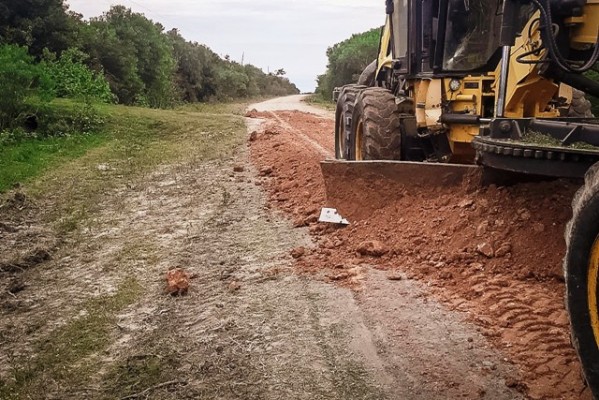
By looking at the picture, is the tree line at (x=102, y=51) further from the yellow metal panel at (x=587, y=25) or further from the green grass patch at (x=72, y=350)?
the yellow metal panel at (x=587, y=25)

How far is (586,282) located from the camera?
10.0ft

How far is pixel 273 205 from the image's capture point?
8.06 metres

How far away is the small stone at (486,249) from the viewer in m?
5.13

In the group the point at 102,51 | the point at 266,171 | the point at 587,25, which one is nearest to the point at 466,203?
the point at 587,25

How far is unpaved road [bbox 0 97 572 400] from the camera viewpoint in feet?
12.4

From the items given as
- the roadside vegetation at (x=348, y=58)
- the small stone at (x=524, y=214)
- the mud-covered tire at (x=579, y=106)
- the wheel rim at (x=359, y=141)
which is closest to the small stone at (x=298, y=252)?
the small stone at (x=524, y=214)

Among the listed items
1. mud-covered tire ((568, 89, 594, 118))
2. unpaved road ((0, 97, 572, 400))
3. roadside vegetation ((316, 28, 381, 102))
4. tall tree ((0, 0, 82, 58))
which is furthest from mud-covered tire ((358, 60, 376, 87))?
roadside vegetation ((316, 28, 381, 102))

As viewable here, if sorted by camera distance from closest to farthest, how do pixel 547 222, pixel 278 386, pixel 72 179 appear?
pixel 278 386
pixel 547 222
pixel 72 179

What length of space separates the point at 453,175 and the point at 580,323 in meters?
3.02

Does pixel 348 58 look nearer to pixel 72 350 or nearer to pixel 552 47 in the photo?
pixel 552 47

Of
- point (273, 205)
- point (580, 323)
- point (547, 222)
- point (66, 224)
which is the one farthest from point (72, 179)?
point (580, 323)

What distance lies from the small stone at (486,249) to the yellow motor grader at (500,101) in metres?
0.67

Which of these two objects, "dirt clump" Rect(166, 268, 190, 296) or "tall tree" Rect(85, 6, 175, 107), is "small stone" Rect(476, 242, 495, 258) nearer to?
Answer: "dirt clump" Rect(166, 268, 190, 296)

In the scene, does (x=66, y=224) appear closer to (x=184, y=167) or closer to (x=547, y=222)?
(x=184, y=167)
